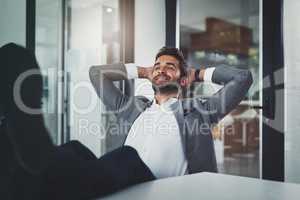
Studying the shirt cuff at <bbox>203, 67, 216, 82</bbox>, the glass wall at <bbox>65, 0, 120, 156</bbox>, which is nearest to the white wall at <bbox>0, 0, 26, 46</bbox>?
the glass wall at <bbox>65, 0, 120, 156</bbox>

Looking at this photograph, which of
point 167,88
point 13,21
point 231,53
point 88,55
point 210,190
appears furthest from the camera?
point 88,55

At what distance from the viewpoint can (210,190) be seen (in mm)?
855

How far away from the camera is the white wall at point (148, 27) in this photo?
12.0 ft

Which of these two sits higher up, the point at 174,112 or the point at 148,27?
the point at 148,27

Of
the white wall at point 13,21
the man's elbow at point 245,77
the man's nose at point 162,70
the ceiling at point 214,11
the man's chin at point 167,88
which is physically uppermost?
the ceiling at point 214,11

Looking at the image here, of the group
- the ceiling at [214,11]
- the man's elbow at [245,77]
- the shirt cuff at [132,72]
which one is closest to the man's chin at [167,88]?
the shirt cuff at [132,72]

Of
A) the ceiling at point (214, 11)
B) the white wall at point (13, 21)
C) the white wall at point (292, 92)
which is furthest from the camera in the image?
the ceiling at point (214, 11)

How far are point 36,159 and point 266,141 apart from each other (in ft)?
8.08

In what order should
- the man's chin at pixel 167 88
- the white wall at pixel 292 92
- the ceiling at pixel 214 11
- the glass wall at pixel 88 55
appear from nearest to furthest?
the white wall at pixel 292 92, the man's chin at pixel 167 88, the ceiling at pixel 214 11, the glass wall at pixel 88 55

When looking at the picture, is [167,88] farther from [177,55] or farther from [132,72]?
[132,72]

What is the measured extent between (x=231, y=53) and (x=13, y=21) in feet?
6.32

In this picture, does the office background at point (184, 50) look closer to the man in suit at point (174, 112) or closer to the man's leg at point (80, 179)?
the man in suit at point (174, 112)

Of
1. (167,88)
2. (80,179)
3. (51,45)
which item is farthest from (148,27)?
(80,179)

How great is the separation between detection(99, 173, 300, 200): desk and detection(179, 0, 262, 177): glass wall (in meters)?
2.13
